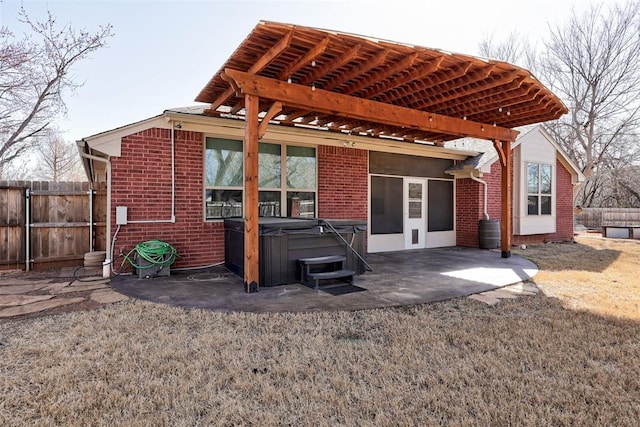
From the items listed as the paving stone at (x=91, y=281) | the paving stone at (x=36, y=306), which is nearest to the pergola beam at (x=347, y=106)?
the paving stone at (x=36, y=306)

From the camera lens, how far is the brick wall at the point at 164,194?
5762 millimetres

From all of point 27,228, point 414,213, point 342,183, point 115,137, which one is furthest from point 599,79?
point 27,228

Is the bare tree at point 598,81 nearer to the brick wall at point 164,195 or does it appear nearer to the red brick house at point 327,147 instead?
the red brick house at point 327,147

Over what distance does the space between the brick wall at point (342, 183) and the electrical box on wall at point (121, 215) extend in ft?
12.5

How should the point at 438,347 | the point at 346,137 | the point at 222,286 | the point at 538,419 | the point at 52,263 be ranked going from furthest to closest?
the point at 346,137 < the point at 52,263 < the point at 222,286 < the point at 438,347 < the point at 538,419

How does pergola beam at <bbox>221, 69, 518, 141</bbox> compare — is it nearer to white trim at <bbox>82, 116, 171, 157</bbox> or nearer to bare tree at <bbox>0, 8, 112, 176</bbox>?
white trim at <bbox>82, 116, 171, 157</bbox>

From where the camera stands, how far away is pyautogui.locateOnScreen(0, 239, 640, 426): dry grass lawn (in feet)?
6.41

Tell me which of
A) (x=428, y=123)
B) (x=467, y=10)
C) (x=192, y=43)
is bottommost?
(x=428, y=123)

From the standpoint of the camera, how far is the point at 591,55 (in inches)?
671

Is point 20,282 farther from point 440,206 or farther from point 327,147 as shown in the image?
point 440,206

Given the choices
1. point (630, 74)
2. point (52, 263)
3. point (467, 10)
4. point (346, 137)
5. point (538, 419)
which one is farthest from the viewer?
point (630, 74)

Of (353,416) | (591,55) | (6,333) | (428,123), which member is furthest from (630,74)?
(6,333)

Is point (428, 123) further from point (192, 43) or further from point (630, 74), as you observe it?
point (630, 74)

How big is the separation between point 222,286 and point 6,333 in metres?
2.36
